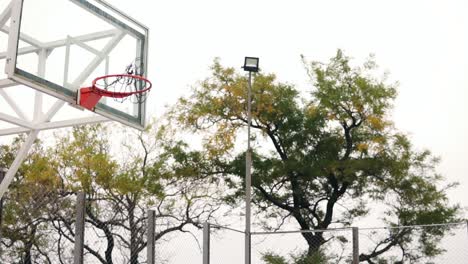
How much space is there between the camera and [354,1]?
23.1 meters

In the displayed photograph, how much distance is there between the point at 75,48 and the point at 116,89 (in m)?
0.80

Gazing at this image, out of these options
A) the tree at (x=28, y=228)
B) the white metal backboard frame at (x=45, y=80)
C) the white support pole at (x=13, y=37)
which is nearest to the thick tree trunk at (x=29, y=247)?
the tree at (x=28, y=228)

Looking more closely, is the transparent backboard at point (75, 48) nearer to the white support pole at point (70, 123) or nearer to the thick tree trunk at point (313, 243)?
the white support pole at point (70, 123)

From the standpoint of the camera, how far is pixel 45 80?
884 cm

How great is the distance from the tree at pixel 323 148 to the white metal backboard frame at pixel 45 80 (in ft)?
36.8

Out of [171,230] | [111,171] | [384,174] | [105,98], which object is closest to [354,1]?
[384,174]

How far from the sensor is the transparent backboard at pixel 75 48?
8.74 metres

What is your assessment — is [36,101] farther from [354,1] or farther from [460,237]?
[354,1]

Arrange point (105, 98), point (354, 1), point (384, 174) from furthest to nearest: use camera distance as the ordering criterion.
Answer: point (354, 1) → point (384, 174) → point (105, 98)

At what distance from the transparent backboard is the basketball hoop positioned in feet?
0.32

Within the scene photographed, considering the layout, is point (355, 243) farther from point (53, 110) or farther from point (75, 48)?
point (75, 48)

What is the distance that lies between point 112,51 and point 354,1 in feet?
47.6

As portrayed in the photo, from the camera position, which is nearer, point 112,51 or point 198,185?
point 112,51

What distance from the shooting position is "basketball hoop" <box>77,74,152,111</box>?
9328mm
